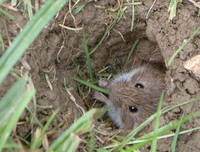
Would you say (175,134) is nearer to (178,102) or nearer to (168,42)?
(178,102)

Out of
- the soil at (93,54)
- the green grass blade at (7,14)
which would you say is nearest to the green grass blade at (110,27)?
the soil at (93,54)

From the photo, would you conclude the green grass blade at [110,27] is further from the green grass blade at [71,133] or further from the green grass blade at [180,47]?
the green grass blade at [71,133]

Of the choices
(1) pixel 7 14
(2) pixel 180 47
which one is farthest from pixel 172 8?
(1) pixel 7 14

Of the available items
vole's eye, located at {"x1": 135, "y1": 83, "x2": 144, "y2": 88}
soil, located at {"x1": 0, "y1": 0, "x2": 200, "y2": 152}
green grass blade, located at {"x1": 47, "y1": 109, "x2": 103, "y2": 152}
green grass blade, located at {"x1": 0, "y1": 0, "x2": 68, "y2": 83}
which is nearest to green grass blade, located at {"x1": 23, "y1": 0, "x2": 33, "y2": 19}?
soil, located at {"x1": 0, "y1": 0, "x2": 200, "y2": 152}

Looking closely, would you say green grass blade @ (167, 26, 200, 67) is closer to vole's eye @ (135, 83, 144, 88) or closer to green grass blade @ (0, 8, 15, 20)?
vole's eye @ (135, 83, 144, 88)

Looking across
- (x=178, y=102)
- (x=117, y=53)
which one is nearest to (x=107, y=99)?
(x=117, y=53)

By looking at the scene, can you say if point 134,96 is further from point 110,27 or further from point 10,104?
point 10,104
